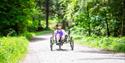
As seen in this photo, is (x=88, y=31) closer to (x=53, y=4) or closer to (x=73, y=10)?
(x=73, y=10)

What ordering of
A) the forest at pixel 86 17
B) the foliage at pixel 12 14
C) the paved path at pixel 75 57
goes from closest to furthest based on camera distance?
the paved path at pixel 75 57
the forest at pixel 86 17
the foliage at pixel 12 14

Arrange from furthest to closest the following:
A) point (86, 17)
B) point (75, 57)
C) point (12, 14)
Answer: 1. point (86, 17)
2. point (12, 14)
3. point (75, 57)

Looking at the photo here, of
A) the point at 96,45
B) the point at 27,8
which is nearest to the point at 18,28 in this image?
the point at 27,8

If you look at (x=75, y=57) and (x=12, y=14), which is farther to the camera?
(x=12, y=14)

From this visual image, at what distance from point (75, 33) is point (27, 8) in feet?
23.7

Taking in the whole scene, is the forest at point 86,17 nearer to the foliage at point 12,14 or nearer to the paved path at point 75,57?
the foliage at point 12,14

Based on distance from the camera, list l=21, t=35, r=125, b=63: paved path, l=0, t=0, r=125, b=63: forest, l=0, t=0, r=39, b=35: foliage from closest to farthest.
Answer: l=21, t=35, r=125, b=63: paved path < l=0, t=0, r=125, b=63: forest < l=0, t=0, r=39, b=35: foliage

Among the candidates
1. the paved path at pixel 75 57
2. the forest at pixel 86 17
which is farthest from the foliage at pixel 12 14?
the paved path at pixel 75 57

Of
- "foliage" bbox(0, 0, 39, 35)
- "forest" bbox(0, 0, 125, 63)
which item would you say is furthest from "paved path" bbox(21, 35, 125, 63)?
"foliage" bbox(0, 0, 39, 35)

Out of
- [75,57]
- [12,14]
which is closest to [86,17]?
[12,14]

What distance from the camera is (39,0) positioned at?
9300 cm

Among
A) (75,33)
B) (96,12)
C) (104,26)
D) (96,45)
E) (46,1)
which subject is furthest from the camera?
(46,1)

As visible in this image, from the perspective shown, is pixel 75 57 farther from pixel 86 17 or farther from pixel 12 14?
pixel 86 17

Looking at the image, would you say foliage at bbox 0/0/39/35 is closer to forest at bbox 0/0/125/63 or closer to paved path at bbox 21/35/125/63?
forest at bbox 0/0/125/63
